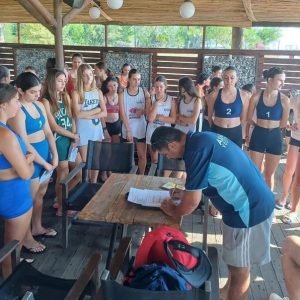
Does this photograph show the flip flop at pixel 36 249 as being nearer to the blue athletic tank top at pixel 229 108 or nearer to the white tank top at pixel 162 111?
the white tank top at pixel 162 111

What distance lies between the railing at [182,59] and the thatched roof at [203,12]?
2.31 ft

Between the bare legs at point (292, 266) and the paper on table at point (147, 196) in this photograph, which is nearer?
the bare legs at point (292, 266)

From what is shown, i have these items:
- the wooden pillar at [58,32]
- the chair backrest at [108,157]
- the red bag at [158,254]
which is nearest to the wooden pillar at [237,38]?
the wooden pillar at [58,32]

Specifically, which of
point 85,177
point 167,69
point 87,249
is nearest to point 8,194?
point 87,249

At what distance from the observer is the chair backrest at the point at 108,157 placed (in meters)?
3.81

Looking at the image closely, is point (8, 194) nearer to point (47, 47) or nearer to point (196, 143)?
point (196, 143)

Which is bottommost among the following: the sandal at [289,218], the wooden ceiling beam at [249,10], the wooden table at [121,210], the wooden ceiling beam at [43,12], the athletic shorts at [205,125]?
the sandal at [289,218]

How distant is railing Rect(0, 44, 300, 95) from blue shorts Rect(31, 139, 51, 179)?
5.60 meters

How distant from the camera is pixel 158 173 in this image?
3.71 m

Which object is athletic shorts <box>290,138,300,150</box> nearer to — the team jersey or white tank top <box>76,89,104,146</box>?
the team jersey

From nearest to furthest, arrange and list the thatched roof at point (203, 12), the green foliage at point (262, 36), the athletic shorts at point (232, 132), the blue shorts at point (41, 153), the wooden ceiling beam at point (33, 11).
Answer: the blue shorts at point (41, 153)
the athletic shorts at point (232, 132)
the wooden ceiling beam at point (33, 11)
the thatched roof at point (203, 12)
the green foliage at point (262, 36)

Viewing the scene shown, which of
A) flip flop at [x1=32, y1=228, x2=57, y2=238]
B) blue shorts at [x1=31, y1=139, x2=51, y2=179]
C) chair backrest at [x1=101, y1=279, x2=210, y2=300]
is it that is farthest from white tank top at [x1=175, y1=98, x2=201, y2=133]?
chair backrest at [x1=101, y1=279, x2=210, y2=300]

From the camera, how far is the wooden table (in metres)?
2.27

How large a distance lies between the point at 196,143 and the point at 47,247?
6.80ft
